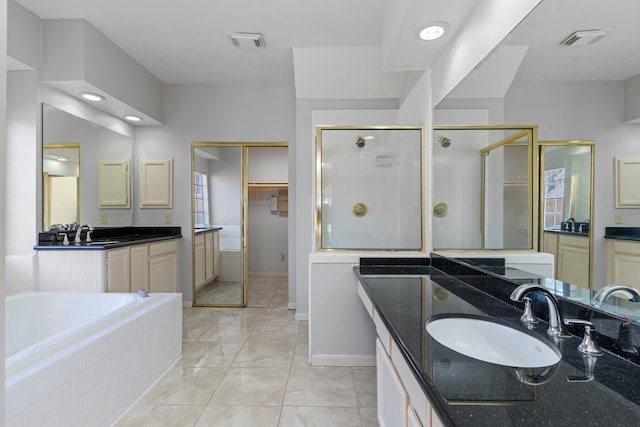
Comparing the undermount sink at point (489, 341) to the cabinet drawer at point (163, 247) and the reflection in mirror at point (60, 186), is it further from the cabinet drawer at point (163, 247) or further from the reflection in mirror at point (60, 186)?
the reflection in mirror at point (60, 186)

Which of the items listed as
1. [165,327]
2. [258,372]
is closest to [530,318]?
[258,372]

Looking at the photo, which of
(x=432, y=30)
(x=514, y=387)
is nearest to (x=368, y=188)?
(x=432, y=30)

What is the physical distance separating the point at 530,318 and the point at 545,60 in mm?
943

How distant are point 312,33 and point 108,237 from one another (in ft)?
9.74

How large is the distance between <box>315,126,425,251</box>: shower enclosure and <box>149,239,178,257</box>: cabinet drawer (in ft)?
6.44

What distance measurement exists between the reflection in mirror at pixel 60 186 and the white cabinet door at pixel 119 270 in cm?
59

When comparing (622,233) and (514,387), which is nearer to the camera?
(514,387)

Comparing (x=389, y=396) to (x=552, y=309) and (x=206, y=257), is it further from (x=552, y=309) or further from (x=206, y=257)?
(x=206, y=257)

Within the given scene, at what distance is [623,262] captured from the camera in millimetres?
892

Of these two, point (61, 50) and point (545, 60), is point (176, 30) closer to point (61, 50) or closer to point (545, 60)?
point (61, 50)

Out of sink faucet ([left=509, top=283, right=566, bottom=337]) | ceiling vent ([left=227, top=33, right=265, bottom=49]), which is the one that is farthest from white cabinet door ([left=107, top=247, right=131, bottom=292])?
sink faucet ([left=509, top=283, right=566, bottom=337])

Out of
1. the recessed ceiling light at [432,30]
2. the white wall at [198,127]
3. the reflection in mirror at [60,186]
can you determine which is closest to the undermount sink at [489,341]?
the recessed ceiling light at [432,30]

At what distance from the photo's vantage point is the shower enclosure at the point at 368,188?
8.19ft

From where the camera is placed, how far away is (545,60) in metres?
1.17
